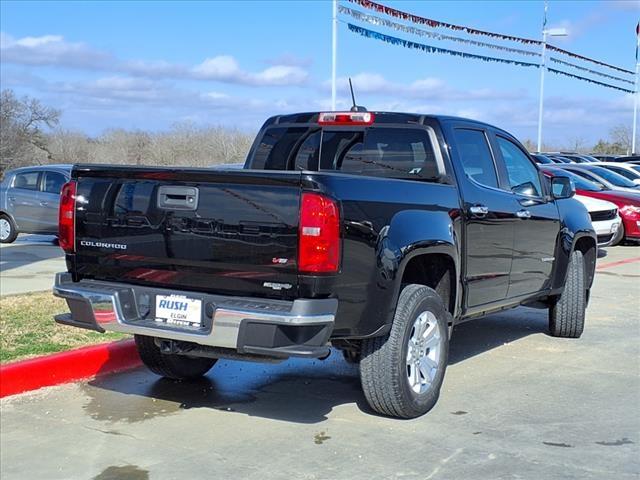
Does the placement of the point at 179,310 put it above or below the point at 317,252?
below

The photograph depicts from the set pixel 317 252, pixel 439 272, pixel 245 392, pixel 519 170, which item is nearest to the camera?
pixel 317 252

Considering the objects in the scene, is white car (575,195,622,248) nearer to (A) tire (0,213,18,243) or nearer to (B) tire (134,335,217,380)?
(B) tire (134,335,217,380)

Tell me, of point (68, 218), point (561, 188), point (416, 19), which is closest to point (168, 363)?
point (68, 218)

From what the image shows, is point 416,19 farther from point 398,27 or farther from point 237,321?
point 237,321

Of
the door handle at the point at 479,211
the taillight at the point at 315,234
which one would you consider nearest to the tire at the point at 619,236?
the door handle at the point at 479,211

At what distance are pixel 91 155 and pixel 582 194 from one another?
3287 cm

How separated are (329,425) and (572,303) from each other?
11.0 ft

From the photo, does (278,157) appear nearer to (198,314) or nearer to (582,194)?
(198,314)

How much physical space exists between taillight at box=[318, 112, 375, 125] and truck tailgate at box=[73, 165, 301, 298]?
1697mm

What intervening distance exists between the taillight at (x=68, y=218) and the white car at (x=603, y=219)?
1118 centimetres

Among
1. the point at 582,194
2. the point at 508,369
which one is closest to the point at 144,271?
the point at 508,369

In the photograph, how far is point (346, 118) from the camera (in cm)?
612

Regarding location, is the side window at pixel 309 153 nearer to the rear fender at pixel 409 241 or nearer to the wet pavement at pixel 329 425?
the rear fender at pixel 409 241

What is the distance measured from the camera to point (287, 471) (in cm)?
445
